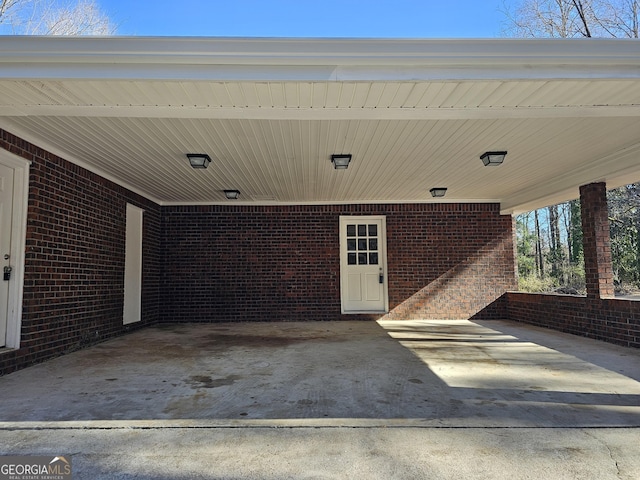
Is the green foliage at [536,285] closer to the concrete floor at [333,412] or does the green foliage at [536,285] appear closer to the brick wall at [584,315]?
the brick wall at [584,315]

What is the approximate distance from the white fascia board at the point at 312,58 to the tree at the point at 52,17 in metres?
8.71

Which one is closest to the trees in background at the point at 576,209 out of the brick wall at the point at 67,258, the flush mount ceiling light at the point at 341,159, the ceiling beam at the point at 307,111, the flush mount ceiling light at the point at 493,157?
the flush mount ceiling light at the point at 493,157

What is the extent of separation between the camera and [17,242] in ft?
14.6

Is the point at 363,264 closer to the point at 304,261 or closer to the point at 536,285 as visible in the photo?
the point at 304,261

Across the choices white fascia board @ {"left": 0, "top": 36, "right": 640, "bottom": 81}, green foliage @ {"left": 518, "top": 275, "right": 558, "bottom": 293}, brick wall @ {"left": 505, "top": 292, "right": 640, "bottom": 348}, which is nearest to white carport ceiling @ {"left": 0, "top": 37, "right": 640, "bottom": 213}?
white fascia board @ {"left": 0, "top": 36, "right": 640, "bottom": 81}

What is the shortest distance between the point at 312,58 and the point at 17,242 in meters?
3.78

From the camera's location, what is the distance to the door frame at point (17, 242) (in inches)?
172

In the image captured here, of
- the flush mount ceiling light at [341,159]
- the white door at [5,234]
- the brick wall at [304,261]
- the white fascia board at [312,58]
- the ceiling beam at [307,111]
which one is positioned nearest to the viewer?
the white fascia board at [312,58]

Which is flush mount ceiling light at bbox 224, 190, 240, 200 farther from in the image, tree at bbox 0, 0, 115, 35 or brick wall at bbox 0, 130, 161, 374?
tree at bbox 0, 0, 115, 35

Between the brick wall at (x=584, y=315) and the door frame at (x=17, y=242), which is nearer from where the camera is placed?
the door frame at (x=17, y=242)

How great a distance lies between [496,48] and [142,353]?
4991mm

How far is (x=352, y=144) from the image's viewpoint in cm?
502

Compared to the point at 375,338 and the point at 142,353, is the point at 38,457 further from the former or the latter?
the point at 375,338

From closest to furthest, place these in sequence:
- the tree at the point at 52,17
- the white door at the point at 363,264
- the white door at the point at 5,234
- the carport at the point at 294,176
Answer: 1. the carport at the point at 294,176
2. the white door at the point at 5,234
3. the white door at the point at 363,264
4. the tree at the point at 52,17
